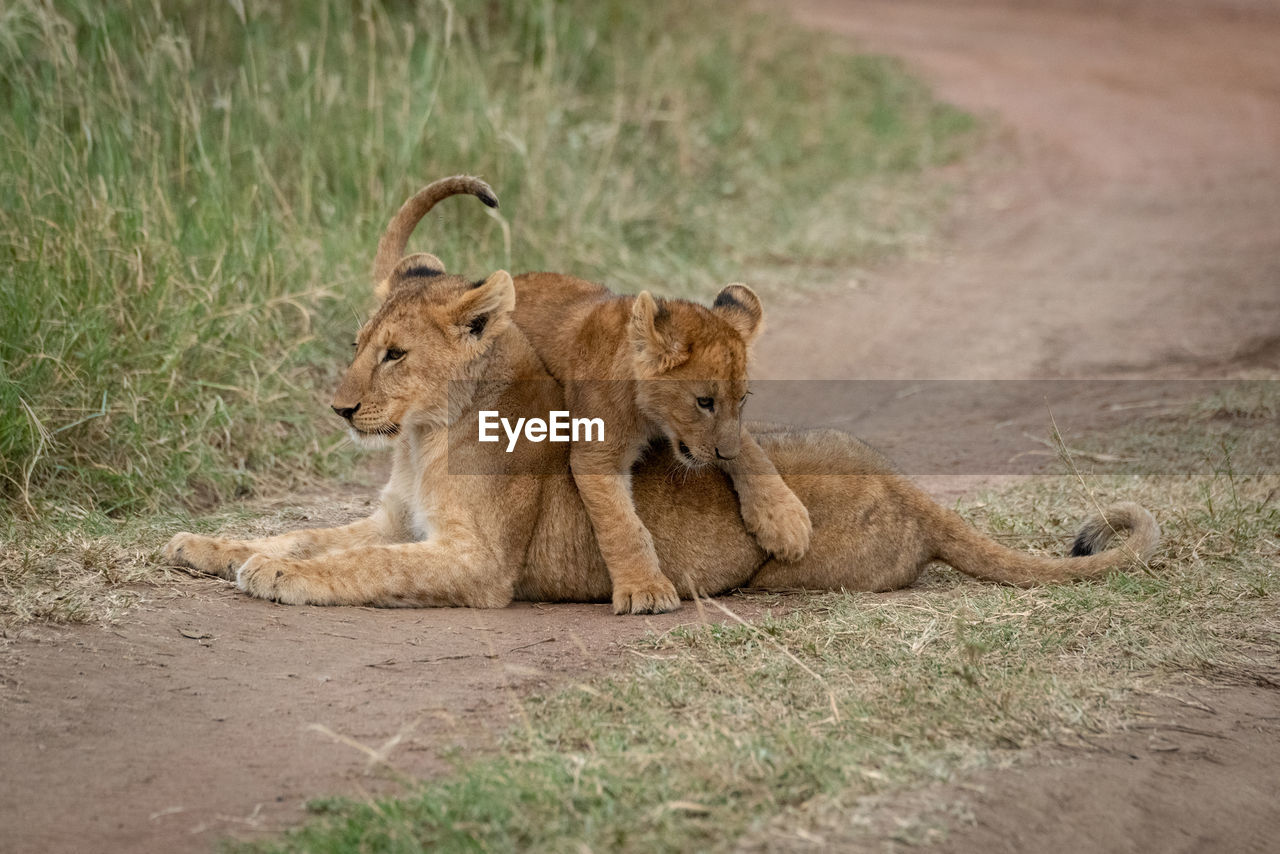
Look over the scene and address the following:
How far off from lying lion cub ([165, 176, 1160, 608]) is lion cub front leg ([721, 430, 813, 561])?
3.5 inches

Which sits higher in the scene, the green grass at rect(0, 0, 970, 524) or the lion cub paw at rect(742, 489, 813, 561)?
the green grass at rect(0, 0, 970, 524)

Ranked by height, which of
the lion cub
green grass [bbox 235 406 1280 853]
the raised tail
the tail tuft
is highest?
the raised tail

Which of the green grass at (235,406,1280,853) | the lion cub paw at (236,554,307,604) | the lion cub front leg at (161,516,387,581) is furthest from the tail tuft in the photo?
the lion cub paw at (236,554,307,604)

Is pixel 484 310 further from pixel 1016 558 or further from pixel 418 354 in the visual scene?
pixel 1016 558

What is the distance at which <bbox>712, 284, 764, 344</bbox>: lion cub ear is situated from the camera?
16.5 ft

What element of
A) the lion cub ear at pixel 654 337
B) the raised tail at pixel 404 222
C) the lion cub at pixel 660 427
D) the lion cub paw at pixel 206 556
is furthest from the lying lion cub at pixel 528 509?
the raised tail at pixel 404 222

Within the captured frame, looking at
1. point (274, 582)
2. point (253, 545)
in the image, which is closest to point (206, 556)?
point (253, 545)

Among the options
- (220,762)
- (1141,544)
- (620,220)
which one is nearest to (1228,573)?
(1141,544)

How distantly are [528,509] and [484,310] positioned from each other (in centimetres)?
69

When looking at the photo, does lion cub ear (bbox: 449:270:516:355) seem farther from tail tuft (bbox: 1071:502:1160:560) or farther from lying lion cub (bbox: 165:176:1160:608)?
tail tuft (bbox: 1071:502:1160:560)

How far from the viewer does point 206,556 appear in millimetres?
4824

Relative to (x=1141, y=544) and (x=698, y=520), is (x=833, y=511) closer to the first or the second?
(x=698, y=520)

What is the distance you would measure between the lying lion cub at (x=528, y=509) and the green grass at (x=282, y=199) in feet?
4.10

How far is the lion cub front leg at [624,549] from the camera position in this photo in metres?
4.65
